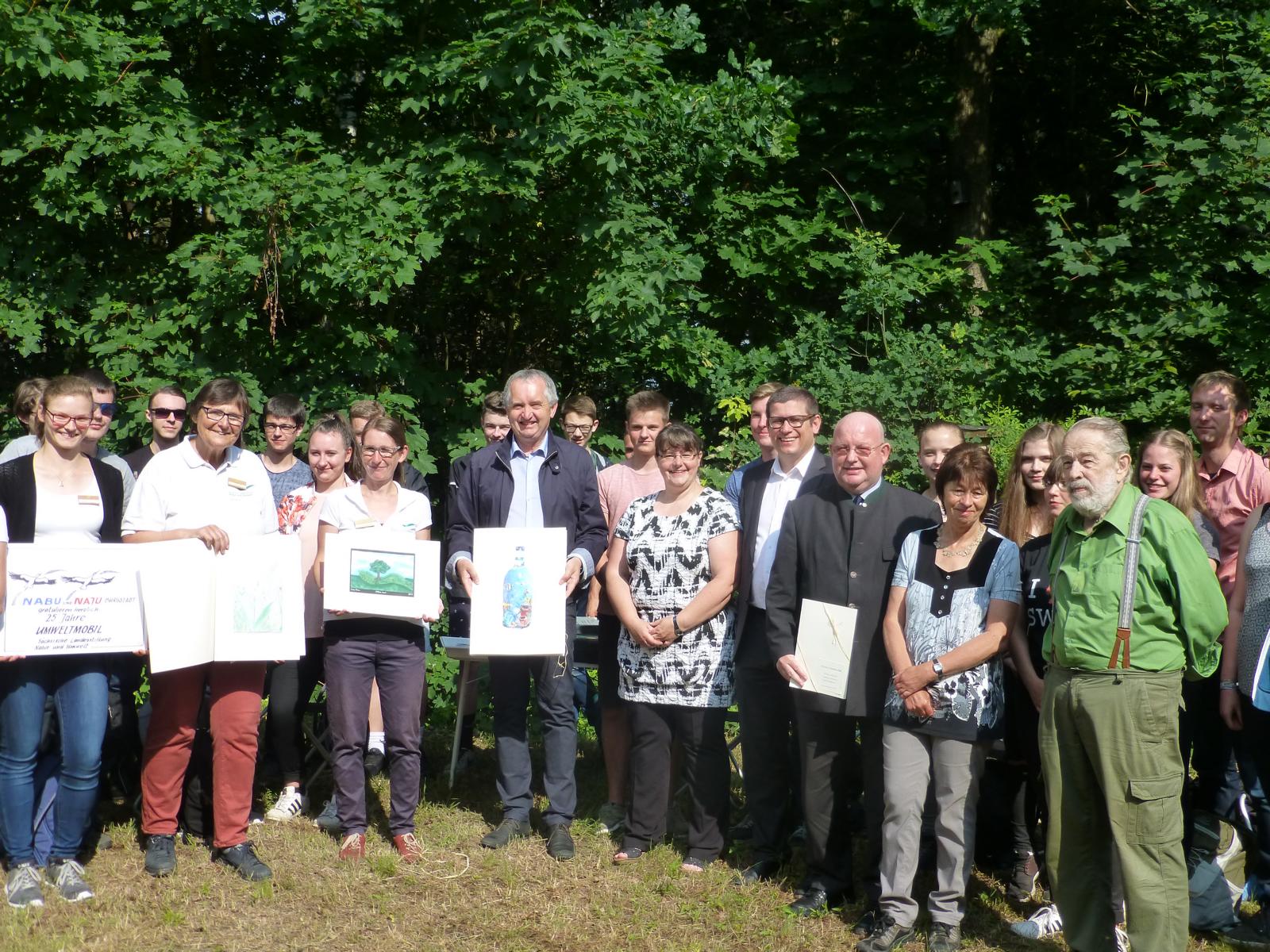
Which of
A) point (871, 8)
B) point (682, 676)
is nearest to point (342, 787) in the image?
point (682, 676)

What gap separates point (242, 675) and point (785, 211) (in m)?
7.36

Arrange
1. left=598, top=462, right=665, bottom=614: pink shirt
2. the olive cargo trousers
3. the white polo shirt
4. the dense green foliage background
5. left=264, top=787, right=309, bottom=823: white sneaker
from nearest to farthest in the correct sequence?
the olive cargo trousers < the white polo shirt < left=264, top=787, right=309, bottom=823: white sneaker < left=598, top=462, right=665, bottom=614: pink shirt < the dense green foliage background

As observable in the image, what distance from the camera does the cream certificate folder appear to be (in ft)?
16.2

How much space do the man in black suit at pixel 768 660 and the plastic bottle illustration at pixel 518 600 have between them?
993 mm

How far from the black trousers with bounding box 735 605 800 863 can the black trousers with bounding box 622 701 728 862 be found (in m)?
0.14

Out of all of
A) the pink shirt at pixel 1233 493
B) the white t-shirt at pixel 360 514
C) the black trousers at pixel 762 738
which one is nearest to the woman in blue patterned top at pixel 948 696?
the black trousers at pixel 762 738

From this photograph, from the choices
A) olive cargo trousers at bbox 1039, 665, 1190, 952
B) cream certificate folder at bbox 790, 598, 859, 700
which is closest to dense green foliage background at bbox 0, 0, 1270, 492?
cream certificate folder at bbox 790, 598, 859, 700

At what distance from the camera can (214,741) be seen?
5359 mm

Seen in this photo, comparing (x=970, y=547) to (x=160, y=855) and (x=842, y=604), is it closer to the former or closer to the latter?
(x=842, y=604)

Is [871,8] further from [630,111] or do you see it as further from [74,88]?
[74,88]

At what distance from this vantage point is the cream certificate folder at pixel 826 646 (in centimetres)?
495

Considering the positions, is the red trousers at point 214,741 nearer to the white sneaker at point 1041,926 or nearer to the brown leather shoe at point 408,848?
the brown leather shoe at point 408,848

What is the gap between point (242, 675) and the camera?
537cm

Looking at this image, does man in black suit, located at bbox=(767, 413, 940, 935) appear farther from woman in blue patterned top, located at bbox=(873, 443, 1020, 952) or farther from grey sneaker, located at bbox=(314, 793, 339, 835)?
grey sneaker, located at bbox=(314, 793, 339, 835)
